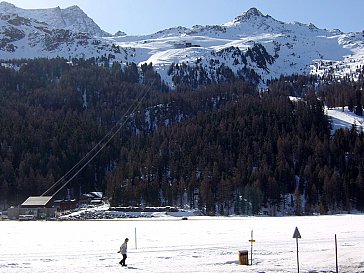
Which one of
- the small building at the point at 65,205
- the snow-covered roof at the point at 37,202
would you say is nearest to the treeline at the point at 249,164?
the small building at the point at 65,205

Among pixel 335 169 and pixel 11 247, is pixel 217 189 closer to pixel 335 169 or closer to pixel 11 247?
pixel 335 169

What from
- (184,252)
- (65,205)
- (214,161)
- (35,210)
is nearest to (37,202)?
Result: (35,210)

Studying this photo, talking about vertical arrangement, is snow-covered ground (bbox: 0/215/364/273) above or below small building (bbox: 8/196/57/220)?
above

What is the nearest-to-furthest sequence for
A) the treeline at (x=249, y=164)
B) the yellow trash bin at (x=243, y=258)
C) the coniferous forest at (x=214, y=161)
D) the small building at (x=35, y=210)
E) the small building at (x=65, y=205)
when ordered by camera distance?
the yellow trash bin at (x=243, y=258), the small building at (x=35, y=210), the treeline at (x=249, y=164), the coniferous forest at (x=214, y=161), the small building at (x=65, y=205)

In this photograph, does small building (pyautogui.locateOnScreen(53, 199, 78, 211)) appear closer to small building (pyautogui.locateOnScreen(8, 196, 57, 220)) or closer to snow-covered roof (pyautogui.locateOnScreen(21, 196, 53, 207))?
small building (pyautogui.locateOnScreen(8, 196, 57, 220))

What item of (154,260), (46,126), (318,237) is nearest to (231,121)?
(46,126)

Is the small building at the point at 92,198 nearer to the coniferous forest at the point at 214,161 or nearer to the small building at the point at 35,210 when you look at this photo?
the coniferous forest at the point at 214,161

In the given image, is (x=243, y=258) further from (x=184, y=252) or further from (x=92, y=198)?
(x=92, y=198)

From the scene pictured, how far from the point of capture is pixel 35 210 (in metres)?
120

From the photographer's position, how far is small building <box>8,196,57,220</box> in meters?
113

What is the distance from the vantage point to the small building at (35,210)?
4459 inches

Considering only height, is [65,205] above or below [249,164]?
below

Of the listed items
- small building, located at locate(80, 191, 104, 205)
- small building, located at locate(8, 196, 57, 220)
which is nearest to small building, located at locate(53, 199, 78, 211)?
small building, located at locate(80, 191, 104, 205)

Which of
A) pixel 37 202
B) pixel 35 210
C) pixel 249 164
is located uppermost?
pixel 249 164
